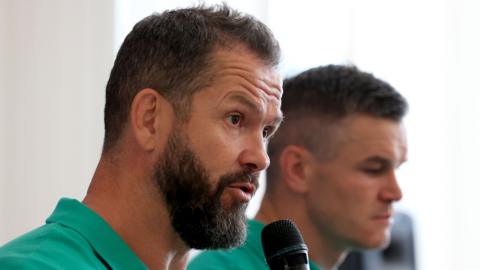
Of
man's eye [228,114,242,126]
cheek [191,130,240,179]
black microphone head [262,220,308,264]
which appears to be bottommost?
black microphone head [262,220,308,264]

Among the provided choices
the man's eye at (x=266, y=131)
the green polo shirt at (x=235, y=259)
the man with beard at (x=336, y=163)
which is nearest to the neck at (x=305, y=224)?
the man with beard at (x=336, y=163)

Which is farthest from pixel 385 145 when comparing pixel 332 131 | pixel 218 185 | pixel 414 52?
pixel 414 52

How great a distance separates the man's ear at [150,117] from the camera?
1.43 meters

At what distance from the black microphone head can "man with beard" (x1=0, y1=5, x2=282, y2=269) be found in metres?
0.09

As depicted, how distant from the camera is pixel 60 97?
247cm

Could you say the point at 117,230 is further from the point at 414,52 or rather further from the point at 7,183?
the point at 414,52

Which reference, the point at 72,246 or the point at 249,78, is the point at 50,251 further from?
the point at 249,78

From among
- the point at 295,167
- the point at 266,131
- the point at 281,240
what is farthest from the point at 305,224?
the point at 281,240

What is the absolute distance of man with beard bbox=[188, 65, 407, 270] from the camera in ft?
6.99

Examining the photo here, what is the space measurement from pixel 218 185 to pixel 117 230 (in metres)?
0.16

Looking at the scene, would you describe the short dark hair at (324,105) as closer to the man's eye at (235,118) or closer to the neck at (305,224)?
the neck at (305,224)

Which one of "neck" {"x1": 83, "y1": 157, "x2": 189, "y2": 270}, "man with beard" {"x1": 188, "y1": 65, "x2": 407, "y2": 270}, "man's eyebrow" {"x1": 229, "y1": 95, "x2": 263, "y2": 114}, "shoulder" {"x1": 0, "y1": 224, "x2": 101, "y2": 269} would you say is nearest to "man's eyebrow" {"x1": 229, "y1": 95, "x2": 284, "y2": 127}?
"man's eyebrow" {"x1": 229, "y1": 95, "x2": 263, "y2": 114}

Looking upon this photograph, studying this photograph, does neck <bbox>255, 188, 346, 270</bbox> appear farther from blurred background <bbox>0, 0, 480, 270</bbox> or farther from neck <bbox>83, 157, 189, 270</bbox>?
neck <bbox>83, 157, 189, 270</bbox>

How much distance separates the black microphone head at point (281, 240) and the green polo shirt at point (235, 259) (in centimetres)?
54
